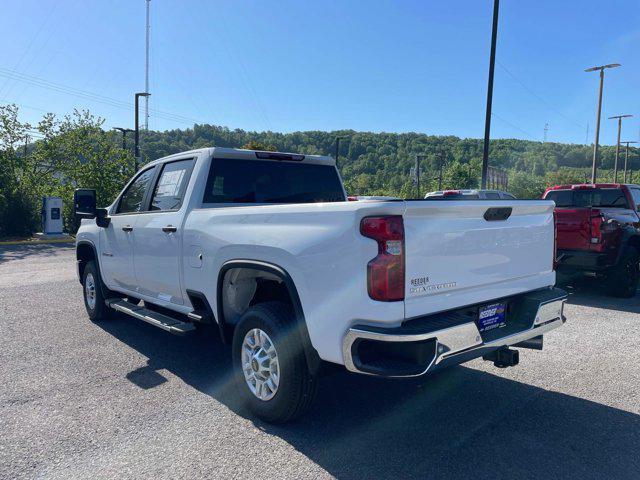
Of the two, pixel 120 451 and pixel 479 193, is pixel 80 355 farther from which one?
pixel 479 193


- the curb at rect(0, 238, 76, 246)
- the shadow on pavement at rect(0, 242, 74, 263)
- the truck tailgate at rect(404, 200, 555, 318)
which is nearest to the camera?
the truck tailgate at rect(404, 200, 555, 318)

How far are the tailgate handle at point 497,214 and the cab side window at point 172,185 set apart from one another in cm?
266

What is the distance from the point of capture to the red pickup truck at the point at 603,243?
758 centimetres

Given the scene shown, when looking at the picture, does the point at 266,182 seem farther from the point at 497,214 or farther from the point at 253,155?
the point at 497,214

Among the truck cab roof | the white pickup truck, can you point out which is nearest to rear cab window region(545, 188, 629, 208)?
the truck cab roof

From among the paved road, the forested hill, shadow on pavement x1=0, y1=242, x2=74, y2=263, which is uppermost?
the forested hill

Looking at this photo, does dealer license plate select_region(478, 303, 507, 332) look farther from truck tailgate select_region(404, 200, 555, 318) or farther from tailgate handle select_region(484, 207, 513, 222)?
tailgate handle select_region(484, 207, 513, 222)

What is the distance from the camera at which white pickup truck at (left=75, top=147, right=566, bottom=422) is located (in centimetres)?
270

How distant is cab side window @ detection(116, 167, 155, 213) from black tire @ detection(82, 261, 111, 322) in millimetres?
1009

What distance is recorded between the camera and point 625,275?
25.8 feet

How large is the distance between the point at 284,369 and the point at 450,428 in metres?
1.23

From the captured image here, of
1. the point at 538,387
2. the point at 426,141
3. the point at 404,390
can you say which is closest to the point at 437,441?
the point at 404,390

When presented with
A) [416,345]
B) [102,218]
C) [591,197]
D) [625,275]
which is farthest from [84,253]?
[591,197]

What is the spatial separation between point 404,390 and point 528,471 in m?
1.35
